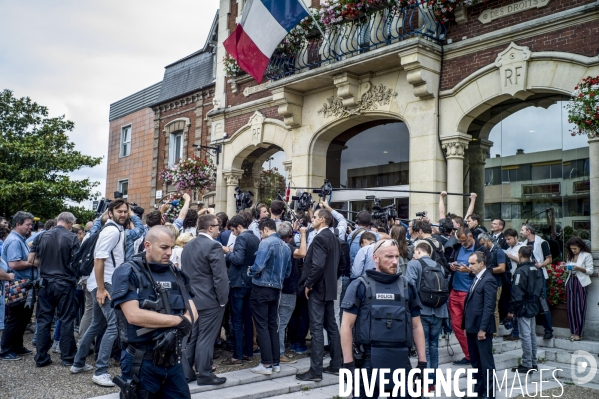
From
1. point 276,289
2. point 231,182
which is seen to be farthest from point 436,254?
point 231,182

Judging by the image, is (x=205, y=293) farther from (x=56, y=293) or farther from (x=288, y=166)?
(x=288, y=166)

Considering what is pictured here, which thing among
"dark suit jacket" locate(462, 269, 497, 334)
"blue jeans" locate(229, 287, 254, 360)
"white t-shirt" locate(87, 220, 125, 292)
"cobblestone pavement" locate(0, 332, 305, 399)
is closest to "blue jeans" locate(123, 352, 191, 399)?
"cobblestone pavement" locate(0, 332, 305, 399)

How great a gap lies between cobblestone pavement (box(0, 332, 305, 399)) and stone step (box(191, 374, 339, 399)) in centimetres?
67

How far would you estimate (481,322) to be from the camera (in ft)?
19.3

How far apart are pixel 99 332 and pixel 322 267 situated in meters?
2.68

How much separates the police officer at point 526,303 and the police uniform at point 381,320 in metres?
3.83

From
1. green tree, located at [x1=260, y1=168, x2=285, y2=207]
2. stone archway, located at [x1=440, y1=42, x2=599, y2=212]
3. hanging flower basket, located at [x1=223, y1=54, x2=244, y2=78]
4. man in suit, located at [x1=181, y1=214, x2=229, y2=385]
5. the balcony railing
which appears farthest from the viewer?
green tree, located at [x1=260, y1=168, x2=285, y2=207]

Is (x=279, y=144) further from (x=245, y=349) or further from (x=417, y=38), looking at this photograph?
(x=245, y=349)

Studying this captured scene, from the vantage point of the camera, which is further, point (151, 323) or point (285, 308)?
point (285, 308)

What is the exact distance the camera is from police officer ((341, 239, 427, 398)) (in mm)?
4023

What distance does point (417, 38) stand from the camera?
10.4m

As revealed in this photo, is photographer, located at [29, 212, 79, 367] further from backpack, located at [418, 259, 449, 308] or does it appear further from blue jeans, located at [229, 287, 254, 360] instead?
backpack, located at [418, 259, 449, 308]

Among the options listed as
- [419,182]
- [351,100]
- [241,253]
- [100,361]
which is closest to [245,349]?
[241,253]

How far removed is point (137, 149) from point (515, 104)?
15.5 m
